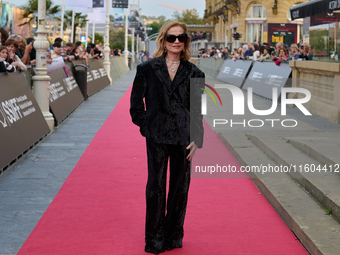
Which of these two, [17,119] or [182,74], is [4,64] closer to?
[17,119]

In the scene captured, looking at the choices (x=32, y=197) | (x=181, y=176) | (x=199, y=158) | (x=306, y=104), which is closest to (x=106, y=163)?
(x=199, y=158)

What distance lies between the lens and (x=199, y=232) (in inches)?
214

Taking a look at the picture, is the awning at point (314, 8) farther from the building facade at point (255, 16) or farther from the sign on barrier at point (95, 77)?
the building facade at point (255, 16)

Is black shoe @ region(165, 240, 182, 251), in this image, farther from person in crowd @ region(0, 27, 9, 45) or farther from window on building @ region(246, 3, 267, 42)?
window on building @ region(246, 3, 267, 42)

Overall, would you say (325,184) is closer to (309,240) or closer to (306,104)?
(309,240)

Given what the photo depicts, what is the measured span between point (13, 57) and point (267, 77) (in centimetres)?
1154

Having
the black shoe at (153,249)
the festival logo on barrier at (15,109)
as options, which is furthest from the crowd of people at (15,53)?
the black shoe at (153,249)

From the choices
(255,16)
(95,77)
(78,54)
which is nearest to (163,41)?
(78,54)

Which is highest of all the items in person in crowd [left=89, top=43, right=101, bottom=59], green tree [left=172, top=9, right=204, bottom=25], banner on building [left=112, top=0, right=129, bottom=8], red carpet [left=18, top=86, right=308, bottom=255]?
green tree [left=172, top=9, right=204, bottom=25]

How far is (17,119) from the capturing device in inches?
357

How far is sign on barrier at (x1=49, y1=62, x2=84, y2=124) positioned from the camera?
1326 cm

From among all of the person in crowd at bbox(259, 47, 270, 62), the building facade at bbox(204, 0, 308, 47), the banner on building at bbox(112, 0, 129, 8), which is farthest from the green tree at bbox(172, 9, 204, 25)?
the person in crowd at bbox(259, 47, 270, 62)

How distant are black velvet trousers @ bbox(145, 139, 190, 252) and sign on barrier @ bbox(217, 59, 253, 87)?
1963 centimetres

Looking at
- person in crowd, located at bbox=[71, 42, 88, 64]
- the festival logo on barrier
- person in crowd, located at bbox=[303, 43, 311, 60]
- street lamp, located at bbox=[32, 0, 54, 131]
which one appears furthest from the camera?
person in crowd, located at bbox=[71, 42, 88, 64]
